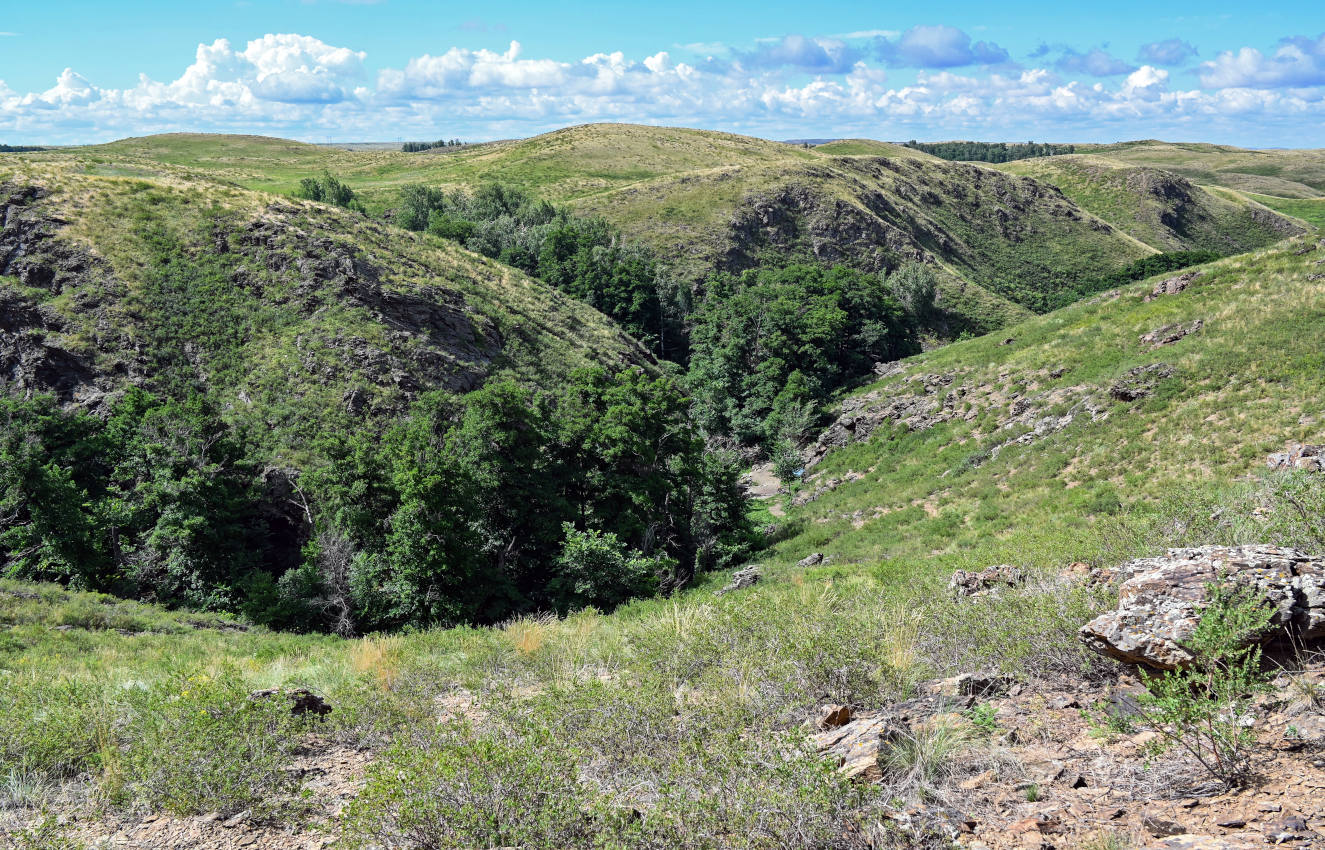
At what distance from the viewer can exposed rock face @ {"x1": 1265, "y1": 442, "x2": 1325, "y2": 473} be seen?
13.7 m

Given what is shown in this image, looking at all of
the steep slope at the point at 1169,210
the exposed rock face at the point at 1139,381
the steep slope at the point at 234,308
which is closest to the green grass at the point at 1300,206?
the steep slope at the point at 1169,210

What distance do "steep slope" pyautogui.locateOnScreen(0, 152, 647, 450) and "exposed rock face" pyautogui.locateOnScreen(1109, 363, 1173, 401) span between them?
29.2 meters

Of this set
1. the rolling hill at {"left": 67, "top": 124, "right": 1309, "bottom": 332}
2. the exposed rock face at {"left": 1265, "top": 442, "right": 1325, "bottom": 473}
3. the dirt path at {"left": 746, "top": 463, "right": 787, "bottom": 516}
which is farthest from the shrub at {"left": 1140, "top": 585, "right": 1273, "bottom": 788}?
the rolling hill at {"left": 67, "top": 124, "right": 1309, "bottom": 332}

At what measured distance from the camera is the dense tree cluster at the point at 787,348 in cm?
5184

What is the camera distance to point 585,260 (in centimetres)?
6925

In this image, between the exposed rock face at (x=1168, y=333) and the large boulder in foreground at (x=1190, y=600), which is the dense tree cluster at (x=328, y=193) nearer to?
the exposed rock face at (x=1168, y=333)

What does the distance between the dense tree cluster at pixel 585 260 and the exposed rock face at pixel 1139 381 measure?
151 feet

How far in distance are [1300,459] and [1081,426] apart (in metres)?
11.1

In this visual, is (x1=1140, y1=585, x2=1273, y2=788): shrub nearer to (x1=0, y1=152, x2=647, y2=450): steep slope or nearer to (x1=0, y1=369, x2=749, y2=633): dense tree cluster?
(x1=0, y1=369, x2=749, y2=633): dense tree cluster

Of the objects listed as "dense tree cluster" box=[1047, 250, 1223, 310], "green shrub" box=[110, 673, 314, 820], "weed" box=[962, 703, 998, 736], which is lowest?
"green shrub" box=[110, 673, 314, 820]

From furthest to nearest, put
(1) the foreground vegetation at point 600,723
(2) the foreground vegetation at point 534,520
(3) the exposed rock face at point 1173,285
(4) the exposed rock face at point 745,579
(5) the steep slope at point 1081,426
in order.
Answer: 1. (3) the exposed rock face at point 1173,285
2. (4) the exposed rock face at point 745,579
3. (5) the steep slope at point 1081,426
4. (2) the foreground vegetation at point 534,520
5. (1) the foreground vegetation at point 600,723

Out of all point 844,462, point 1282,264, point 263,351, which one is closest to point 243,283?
point 263,351

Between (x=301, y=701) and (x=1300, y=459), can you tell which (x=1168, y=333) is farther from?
(x=301, y=701)

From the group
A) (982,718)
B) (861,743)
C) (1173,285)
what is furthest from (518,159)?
(861,743)
